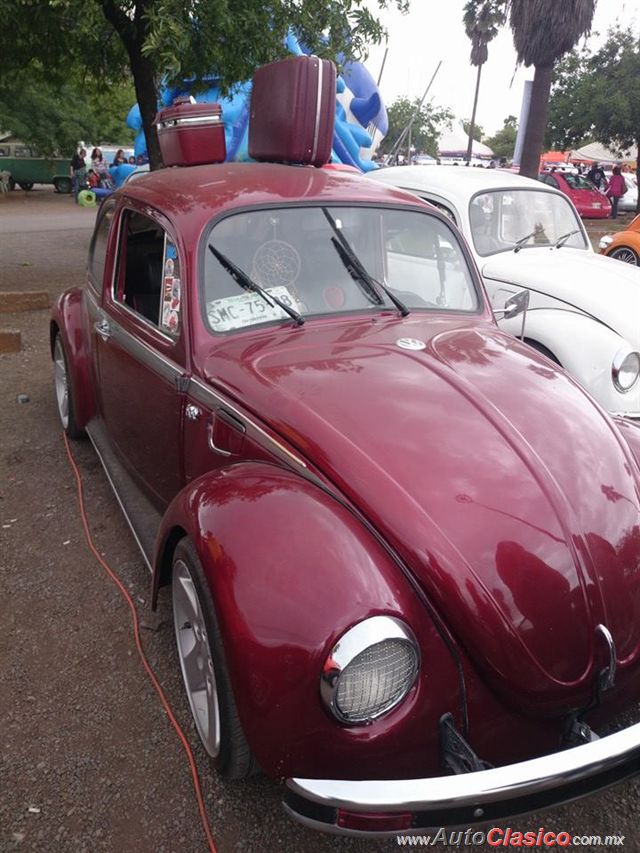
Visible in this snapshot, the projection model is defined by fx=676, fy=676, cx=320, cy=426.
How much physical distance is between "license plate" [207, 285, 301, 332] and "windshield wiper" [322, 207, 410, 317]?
1.28 ft

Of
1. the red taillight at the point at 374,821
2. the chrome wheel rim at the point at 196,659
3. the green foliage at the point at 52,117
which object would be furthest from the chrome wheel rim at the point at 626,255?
the green foliage at the point at 52,117

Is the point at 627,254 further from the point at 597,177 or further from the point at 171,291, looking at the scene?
the point at 597,177

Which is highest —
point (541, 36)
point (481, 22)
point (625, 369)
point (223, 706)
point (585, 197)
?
point (481, 22)

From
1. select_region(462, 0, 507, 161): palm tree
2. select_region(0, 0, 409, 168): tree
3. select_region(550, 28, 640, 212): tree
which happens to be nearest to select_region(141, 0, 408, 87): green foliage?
select_region(0, 0, 409, 168): tree

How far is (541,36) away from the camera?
14.5 metres

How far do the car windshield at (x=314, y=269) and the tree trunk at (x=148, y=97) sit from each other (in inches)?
263

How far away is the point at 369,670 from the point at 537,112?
15857 millimetres

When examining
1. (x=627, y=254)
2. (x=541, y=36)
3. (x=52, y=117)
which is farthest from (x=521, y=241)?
(x=52, y=117)

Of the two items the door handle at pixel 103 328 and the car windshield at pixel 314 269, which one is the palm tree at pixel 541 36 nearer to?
the car windshield at pixel 314 269

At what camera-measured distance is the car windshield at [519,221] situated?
5902mm

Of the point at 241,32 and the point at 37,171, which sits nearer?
the point at 241,32

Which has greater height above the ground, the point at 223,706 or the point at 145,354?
the point at 145,354

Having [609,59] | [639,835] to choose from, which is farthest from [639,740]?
[609,59]

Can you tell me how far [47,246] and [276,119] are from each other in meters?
11.2
